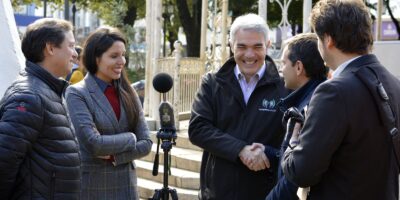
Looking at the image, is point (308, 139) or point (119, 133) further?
point (119, 133)

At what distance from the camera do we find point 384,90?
3.58 metres

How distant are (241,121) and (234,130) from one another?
7 centimetres

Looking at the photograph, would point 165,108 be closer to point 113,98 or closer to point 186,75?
point 113,98

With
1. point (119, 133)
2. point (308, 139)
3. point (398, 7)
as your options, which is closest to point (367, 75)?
point (308, 139)

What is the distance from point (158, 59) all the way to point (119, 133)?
27.4 feet

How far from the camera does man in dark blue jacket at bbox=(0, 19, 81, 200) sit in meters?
4.11

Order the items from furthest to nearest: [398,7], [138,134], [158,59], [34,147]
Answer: [158,59] < [398,7] < [138,134] < [34,147]

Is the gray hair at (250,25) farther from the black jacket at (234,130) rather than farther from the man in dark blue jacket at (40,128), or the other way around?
the man in dark blue jacket at (40,128)

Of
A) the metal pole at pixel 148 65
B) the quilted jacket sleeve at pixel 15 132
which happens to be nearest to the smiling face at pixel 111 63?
the quilted jacket sleeve at pixel 15 132

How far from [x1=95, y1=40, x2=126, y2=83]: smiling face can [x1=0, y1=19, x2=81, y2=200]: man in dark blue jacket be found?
0.74 meters

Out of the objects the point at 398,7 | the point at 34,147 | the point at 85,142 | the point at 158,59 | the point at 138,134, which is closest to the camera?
the point at 34,147

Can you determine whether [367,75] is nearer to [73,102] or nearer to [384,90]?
[384,90]

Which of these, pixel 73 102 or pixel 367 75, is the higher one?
pixel 367 75

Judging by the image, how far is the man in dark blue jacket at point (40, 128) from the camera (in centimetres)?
411
